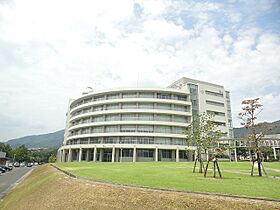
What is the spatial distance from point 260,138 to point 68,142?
209 feet

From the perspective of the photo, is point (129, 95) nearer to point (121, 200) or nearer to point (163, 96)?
point (163, 96)

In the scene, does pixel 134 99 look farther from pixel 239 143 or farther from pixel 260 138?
pixel 260 138

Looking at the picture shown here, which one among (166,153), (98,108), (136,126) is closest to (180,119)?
(166,153)

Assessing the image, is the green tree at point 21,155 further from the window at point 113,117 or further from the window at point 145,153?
the window at point 145,153

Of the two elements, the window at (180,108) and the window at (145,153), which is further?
the window at (180,108)

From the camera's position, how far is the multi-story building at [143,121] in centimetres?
5969

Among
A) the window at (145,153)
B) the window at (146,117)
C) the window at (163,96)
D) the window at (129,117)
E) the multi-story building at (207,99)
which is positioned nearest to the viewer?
the window at (145,153)

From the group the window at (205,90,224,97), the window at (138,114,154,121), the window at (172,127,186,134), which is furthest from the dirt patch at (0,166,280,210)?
the window at (205,90,224,97)

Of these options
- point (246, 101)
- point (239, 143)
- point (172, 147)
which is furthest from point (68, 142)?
point (246, 101)

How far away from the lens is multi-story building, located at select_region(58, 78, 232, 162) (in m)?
A: 59.7

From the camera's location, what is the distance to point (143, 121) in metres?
60.0

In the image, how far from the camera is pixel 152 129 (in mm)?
61062

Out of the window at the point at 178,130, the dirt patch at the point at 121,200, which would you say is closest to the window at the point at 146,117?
the window at the point at 178,130

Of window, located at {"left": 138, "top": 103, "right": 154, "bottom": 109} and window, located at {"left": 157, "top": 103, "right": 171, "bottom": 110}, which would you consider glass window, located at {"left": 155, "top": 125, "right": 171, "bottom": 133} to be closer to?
window, located at {"left": 157, "top": 103, "right": 171, "bottom": 110}
